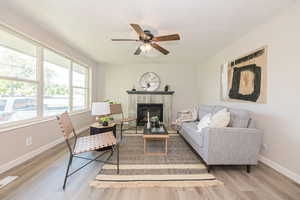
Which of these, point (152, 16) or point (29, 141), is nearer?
point (152, 16)

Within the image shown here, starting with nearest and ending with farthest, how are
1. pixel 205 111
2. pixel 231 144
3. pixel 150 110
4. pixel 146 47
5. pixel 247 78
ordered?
pixel 231 144
pixel 146 47
pixel 247 78
pixel 205 111
pixel 150 110

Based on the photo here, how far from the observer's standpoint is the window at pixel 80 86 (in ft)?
12.8

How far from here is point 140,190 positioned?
157 cm

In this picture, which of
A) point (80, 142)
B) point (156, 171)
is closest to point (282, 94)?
point (156, 171)

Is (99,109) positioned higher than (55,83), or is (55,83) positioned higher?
(55,83)

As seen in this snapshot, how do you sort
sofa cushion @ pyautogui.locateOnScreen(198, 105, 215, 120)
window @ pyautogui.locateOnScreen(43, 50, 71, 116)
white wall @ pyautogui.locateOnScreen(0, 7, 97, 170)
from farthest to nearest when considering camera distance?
sofa cushion @ pyautogui.locateOnScreen(198, 105, 215, 120), window @ pyautogui.locateOnScreen(43, 50, 71, 116), white wall @ pyautogui.locateOnScreen(0, 7, 97, 170)

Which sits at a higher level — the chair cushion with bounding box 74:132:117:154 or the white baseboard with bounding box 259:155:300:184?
the chair cushion with bounding box 74:132:117:154

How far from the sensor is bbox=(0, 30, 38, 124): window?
1987 mm

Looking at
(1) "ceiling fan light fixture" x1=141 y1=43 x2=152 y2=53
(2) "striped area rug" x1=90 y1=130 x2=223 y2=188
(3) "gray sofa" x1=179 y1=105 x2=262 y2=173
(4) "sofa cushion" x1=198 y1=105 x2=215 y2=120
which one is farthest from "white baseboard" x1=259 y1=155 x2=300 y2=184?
(1) "ceiling fan light fixture" x1=141 y1=43 x2=152 y2=53

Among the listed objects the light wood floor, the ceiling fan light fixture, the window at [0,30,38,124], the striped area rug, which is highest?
the ceiling fan light fixture

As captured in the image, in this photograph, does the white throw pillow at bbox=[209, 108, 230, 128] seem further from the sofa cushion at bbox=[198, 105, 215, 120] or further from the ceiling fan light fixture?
the ceiling fan light fixture

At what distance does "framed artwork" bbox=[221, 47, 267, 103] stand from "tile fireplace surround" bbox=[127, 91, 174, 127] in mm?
2061

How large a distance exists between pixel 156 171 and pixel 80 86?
362 cm

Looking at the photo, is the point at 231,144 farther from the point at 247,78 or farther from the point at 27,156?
the point at 27,156
